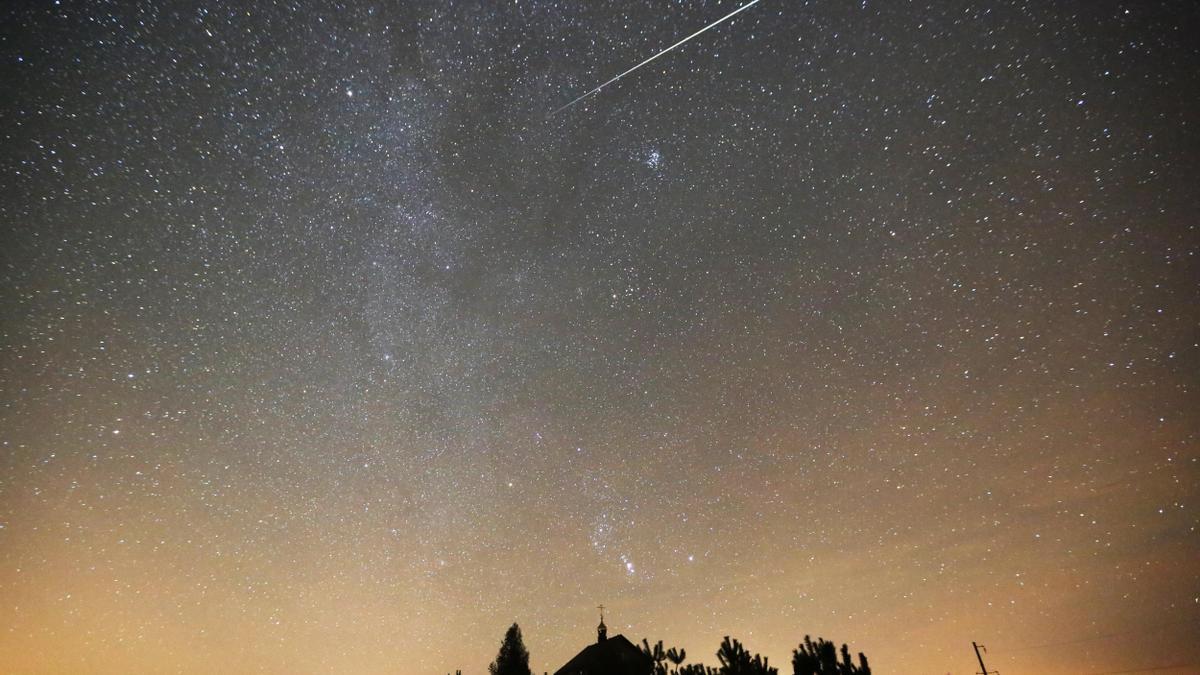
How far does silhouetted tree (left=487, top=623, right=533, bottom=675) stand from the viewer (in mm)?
33219

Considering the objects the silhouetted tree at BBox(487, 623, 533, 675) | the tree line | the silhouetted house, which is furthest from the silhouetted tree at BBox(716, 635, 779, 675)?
the silhouetted tree at BBox(487, 623, 533, 675)

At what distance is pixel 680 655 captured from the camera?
476 inches

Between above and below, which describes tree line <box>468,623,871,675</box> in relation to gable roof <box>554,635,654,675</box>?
below

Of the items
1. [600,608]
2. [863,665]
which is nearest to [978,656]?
[600,608]

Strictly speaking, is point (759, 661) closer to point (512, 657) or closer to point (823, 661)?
point (823, 661)

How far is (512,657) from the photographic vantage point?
3378 cm

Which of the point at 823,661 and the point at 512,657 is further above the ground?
the point at 512,657

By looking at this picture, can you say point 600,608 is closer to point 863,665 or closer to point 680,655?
point 680,655

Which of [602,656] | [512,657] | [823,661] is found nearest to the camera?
[823,661]

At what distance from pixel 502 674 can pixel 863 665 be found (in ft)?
97.1

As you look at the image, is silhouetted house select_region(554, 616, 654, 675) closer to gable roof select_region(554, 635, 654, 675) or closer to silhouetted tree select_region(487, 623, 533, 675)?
gable roof select_region(554, 635, 654, 675)

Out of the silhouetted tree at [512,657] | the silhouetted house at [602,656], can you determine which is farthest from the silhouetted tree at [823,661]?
the silhouetted tree at [512,657]

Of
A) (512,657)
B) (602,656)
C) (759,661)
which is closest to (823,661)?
(759,661)

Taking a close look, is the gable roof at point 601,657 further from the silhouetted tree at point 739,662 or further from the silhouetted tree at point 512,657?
the silhouetted tree at point 739,662
